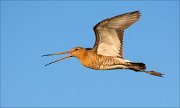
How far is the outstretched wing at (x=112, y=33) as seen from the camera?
961 inches

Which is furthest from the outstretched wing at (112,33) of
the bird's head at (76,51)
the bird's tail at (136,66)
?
the bird's tail at (136,66)

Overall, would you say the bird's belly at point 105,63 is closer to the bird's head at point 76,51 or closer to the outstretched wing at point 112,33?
the outstretched wing at point 112,33

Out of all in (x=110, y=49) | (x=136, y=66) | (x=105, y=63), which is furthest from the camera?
(x=110, y=49)

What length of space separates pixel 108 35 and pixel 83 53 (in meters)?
1.24

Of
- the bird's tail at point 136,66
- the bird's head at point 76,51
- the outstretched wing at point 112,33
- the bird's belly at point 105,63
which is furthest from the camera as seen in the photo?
the bird's head at point 76,51

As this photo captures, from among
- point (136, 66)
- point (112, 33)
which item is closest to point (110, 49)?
point (112, 33)

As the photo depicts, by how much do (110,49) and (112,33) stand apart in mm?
730

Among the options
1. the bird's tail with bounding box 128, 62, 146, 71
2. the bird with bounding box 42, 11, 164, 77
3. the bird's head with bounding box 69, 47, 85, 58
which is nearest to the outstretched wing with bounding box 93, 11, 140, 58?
the bird with bounding box 42, 11, 164, 77

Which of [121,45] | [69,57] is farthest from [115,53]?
[69,57]

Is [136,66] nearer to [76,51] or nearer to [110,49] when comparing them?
[110,49]

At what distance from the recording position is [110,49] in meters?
25.4

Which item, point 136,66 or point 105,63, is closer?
point 136,66

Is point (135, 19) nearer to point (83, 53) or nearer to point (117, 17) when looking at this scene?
point (117, 17)

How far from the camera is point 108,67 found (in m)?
24.8
